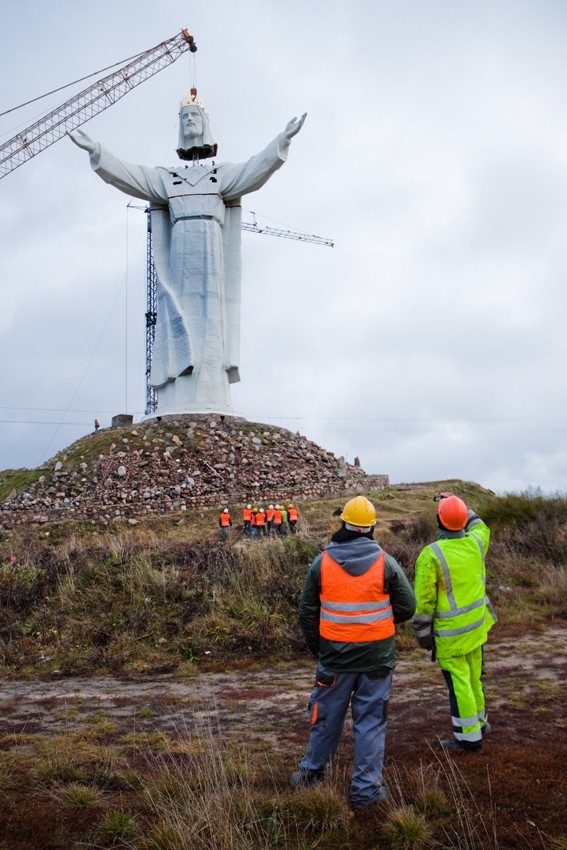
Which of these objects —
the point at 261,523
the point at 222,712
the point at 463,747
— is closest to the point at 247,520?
the point at 261,523

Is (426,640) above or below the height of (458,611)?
below

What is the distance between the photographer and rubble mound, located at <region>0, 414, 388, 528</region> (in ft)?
75.9

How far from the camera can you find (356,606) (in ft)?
14.5

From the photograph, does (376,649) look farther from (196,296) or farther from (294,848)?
(196,296)

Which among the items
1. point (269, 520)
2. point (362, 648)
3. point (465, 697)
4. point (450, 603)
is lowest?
point (465, 697)

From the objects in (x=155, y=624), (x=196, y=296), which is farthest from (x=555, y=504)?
(x=196, y=296)

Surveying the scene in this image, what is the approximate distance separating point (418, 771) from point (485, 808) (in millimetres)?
564

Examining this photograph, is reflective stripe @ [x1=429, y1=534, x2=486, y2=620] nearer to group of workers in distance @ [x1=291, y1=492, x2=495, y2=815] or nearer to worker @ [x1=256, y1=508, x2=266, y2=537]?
group of workers in distance @ [x1=291, y1=492, x2=495, y2=815]

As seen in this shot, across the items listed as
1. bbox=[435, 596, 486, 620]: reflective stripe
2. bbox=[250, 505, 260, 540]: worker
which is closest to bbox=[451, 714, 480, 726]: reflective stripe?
bbox=[435, 596, 486, 620]: reflective stripe

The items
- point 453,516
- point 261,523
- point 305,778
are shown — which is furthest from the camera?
point 261,523

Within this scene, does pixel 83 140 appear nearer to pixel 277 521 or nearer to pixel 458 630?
pixel 277 521

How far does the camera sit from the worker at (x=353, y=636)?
14.1 ft

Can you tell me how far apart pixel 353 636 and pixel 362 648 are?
9cm

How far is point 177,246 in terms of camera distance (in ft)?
95.5
